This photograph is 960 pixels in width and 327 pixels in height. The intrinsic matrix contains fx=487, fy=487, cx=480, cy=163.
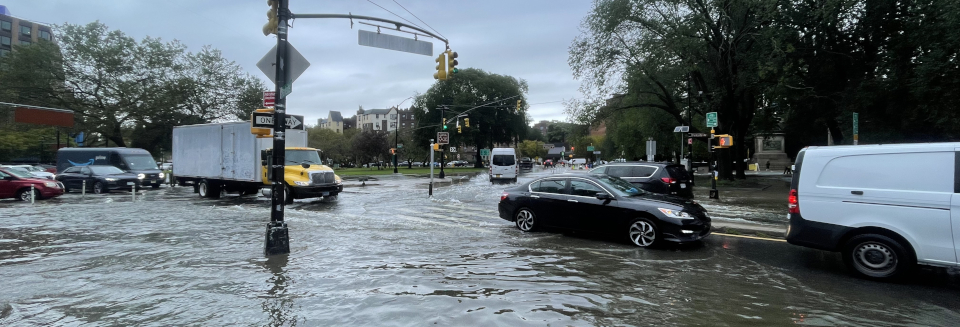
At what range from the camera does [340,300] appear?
5402 mm

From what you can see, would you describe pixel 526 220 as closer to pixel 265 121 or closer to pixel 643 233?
pixel 643 233

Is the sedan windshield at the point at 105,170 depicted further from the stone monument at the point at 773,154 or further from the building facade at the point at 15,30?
the building facade at the point at 15,30

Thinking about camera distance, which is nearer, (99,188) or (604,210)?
(604,210)

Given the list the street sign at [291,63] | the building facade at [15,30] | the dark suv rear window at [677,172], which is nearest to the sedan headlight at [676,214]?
the street sign at [291,63]

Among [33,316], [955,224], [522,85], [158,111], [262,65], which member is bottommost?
[33,316]

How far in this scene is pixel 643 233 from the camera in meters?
8.42

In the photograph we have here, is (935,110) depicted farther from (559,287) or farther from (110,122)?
(110,122)

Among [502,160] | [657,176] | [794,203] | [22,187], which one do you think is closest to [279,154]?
[794,203]

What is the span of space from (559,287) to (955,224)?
4506 millimetres

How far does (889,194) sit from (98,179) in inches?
1125

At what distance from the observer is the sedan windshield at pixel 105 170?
23350mm

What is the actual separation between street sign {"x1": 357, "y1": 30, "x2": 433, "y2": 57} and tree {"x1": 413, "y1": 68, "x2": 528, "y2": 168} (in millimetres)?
51925

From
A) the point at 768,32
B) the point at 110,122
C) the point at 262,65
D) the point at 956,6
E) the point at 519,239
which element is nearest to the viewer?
the point at 262,65

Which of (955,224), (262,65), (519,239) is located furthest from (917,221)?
(262,65)
